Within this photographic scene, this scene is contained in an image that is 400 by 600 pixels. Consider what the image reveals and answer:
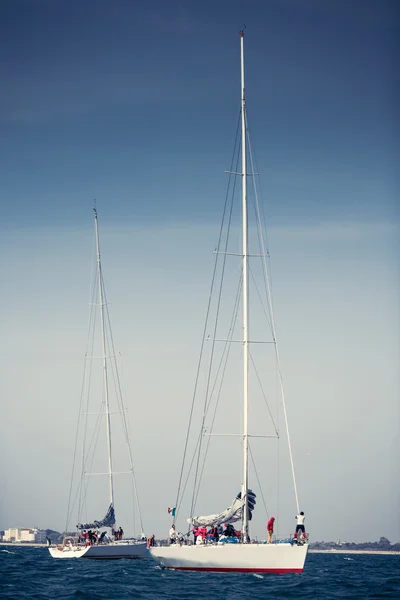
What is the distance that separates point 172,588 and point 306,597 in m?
7.82

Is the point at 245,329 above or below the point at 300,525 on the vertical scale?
above

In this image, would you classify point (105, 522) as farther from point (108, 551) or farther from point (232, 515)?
point (232, 515)

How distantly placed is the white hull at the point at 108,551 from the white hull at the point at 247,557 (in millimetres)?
25337

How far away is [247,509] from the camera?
5078 centimetres

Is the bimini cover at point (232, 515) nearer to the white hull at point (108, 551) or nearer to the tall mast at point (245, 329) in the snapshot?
the tall mast at point (245, 329)

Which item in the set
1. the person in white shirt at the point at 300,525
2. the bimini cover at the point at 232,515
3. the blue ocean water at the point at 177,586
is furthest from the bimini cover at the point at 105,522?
the person in white shirt at the point at 300,525

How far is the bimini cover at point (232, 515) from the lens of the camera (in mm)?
51062

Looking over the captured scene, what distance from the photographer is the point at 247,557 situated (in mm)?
47312

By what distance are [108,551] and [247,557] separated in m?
29.2

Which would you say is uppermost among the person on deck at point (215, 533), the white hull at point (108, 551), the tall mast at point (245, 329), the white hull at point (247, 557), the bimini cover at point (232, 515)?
the tall mast at point (245, 329)

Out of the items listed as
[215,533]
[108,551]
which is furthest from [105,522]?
[215,533]

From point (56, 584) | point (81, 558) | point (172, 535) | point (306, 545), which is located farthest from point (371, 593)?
point (81, 558)

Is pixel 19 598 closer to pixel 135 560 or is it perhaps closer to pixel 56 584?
pixel 56 584

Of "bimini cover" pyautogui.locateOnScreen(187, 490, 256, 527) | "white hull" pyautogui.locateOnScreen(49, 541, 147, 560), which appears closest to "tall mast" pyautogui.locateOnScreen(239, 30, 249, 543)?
"bimini cover" pyautogui.locateOnScreen(187, 490, 256, 527)
